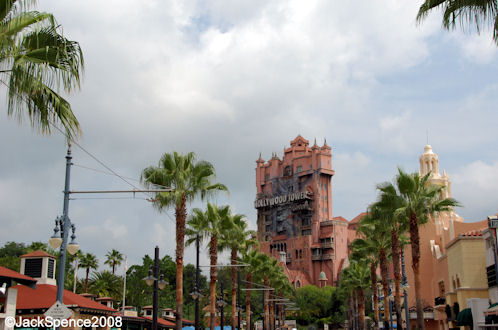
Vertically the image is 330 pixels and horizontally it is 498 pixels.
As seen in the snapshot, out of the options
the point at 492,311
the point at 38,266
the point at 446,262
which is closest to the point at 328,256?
the point at 446,262

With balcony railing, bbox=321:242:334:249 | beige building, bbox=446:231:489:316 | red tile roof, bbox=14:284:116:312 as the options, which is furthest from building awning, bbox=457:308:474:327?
balcony railing, bbox=321:242:334:249

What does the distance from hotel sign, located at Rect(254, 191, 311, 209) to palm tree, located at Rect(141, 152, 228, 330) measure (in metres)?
117

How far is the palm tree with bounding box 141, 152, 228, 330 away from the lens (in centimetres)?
2958

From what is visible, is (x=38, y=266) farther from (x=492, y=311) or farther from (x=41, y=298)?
(x=492, y=311)

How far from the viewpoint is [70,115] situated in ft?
34.1

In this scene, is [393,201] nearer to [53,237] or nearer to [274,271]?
[53,237]

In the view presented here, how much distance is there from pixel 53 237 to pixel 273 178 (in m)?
145

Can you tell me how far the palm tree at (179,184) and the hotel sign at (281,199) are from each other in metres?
117

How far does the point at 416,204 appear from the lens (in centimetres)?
3325

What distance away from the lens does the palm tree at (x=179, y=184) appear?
29578 millimetres

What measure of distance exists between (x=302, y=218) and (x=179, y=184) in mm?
122925

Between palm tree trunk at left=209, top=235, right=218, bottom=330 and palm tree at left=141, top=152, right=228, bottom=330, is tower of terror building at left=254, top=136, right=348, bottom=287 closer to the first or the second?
Answer: palm tree trunk at left=209, top=235, right=218, bottom=330

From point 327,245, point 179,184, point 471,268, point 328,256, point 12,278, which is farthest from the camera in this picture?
point 327,245

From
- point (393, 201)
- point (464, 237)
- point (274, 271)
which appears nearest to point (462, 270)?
point (464, 237)
